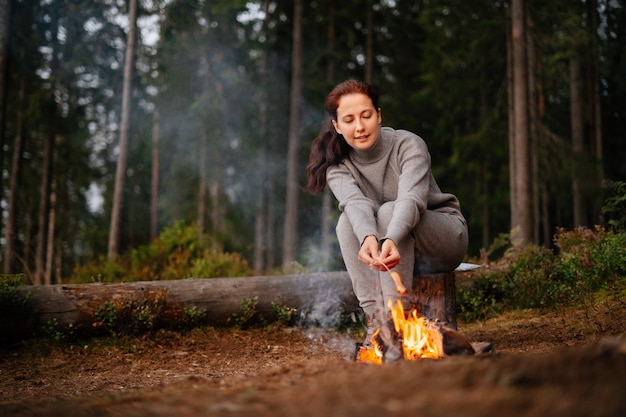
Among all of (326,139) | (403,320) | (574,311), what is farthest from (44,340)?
(574,311)

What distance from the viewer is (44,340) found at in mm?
5461

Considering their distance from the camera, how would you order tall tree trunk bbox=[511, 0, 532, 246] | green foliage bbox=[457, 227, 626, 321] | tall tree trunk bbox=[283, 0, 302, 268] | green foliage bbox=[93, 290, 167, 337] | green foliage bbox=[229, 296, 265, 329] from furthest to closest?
tall tree trunk bbox=[283, 0, 302, 268], tall tree trunk bbox=[511, 0, 532, 246], green foliage bbox=[229, 296, 265, 329], green foliage bbox=[457, 227, 626, 321], green foliage bbox=[93, 290, 167, 337]

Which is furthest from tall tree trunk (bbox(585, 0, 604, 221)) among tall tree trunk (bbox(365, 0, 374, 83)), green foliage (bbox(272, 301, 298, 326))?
green foliage (bbox(272, 301, 298, 326))

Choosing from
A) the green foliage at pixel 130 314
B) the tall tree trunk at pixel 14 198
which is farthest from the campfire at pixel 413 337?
the tall tree trunk at pixel 14 198

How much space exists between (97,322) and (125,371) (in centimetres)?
110

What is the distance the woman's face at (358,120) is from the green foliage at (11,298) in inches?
153

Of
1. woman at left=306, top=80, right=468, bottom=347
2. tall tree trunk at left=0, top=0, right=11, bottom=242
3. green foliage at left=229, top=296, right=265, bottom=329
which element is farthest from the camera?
tall tree trunk at left=0, top=0, right=11, bottom=242

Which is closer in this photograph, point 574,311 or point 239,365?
point 239,365

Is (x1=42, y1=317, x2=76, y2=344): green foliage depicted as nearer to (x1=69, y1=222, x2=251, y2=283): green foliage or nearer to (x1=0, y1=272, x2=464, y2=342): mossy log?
(x1=0, y1=272, x2=464, y2=342): mossy log

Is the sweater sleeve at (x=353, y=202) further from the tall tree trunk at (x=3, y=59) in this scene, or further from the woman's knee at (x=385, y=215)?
the tall tree trunk at (x=3, y=59)

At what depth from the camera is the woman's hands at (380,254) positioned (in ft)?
10.6

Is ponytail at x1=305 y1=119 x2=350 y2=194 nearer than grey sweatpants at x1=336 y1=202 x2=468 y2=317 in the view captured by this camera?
No

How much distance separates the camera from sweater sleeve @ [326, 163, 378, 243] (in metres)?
3.49

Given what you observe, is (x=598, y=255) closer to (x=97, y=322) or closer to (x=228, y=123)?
(x=97, y=322)
